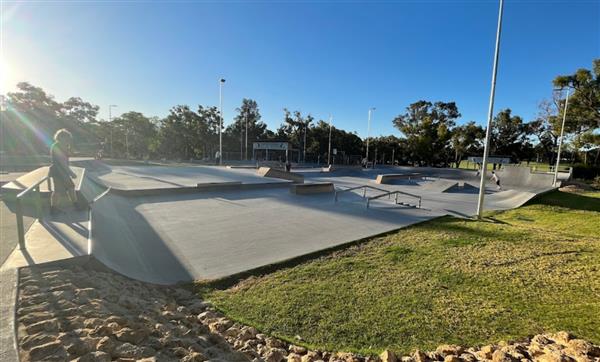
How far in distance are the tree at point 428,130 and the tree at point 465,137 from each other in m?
1.51

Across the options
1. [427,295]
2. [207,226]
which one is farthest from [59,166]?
[427,295]

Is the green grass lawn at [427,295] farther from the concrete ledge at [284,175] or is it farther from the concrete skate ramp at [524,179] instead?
the concrete skate ramp at [524,179]

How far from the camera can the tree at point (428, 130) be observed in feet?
162

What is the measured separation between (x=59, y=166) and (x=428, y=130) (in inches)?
2055

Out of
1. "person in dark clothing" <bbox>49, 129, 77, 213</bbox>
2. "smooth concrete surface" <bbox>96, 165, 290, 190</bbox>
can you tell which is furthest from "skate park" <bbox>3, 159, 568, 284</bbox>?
"smooth concrete surface" <bbox>96, 165, 290, 190</bbox>

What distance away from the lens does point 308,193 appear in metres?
14.0

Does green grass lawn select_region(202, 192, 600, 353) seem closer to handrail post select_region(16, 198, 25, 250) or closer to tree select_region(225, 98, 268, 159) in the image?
handrail post select_region(16, 198, 25, 250)

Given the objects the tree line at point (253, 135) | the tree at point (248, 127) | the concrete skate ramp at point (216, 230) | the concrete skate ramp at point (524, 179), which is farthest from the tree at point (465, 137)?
the concrete skate ramp at point (216, 230)

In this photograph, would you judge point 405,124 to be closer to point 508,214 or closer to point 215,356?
point 508,214

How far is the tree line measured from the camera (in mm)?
45969

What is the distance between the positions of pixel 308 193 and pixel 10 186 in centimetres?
1064

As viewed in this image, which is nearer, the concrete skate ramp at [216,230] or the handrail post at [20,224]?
the handrail post at [20,224]

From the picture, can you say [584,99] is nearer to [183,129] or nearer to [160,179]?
[160,179]

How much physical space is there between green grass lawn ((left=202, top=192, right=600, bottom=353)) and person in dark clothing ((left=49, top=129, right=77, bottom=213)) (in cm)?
459
